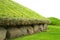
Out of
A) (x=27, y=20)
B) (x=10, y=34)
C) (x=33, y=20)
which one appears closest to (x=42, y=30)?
(x=33, y=20)

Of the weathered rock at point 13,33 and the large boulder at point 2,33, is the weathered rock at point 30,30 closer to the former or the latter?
the weathered rock at point 13,33

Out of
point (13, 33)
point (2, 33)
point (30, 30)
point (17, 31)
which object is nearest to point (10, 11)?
point (17, 31)

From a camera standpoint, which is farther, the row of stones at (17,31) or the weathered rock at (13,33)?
the weathered rock at (13,33)

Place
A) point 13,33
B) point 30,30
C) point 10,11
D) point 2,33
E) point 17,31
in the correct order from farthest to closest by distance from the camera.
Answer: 1. point 30,30
2. point 10,11
3. point 17,31
4. point 13,33
5. point 2,33

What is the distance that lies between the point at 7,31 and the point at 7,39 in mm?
233

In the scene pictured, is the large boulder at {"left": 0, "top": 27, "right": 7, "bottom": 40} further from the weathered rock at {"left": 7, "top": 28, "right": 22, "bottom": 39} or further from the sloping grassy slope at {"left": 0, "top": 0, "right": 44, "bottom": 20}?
the sloping grassy slope at {"left": 0, "top": 0, "right": 44, "bottom": 20}

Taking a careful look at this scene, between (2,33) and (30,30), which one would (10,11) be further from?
(2,33)

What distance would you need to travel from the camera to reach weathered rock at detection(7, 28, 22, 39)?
249 inches

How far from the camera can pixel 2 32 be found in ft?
19.6

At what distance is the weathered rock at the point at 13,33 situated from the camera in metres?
6.32

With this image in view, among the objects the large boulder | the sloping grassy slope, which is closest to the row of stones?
the large boulder

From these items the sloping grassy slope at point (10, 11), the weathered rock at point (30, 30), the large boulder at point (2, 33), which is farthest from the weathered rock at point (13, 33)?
the weathered rock at point (30, 30)

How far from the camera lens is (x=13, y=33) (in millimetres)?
6492

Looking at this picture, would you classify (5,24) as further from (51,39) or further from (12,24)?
(51,39)
